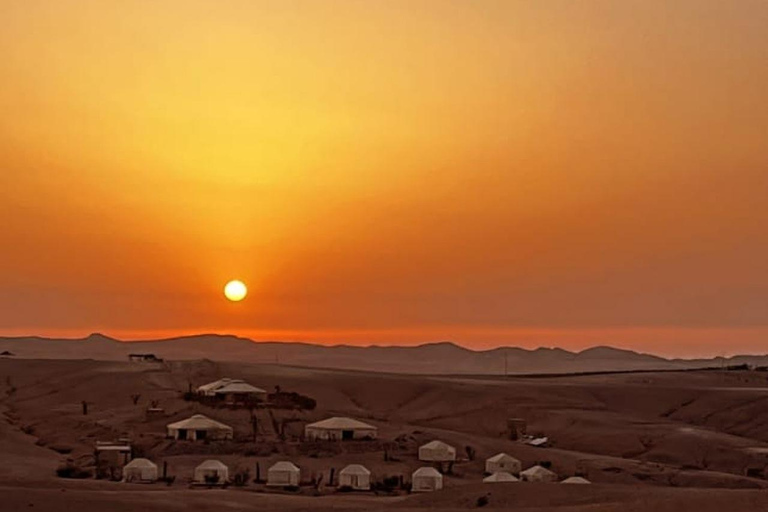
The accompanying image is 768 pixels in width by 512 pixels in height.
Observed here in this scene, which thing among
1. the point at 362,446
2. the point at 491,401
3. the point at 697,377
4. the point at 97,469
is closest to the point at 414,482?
the point at 362,446

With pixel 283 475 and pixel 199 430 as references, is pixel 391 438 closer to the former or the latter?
pixel 199 430

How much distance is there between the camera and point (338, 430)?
2598 inches

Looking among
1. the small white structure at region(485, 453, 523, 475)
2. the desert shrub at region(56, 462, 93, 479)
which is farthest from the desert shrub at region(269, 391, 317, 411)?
the desert shrub at region(56, 462, 93, 479)

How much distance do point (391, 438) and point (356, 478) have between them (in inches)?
575

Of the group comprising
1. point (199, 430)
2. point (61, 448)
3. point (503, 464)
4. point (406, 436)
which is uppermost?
point (199, 430)

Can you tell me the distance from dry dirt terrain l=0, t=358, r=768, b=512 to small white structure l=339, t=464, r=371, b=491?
42.7 inches

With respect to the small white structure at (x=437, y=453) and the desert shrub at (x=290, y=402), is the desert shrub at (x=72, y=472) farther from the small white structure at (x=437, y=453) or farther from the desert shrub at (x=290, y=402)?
the desert shrub at (x=290, y=402)

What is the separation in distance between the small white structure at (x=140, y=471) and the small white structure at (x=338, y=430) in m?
13.0

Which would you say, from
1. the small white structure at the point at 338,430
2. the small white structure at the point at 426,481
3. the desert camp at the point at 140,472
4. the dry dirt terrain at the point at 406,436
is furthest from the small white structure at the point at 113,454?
the small white structure at the point at 426,481

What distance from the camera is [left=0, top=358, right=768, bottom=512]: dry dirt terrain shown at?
3784cm

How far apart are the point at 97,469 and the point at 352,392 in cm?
4106

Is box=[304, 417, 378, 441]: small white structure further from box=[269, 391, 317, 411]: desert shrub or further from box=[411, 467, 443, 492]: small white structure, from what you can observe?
box=[411, 467, 443, 492]: small white structure

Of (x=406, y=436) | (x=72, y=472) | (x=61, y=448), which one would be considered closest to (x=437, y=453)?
(x=406, y=436)

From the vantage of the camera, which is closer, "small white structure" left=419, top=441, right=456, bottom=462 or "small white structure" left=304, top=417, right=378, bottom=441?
"small white structure" left=419, top=441, right=456, bottom=462
